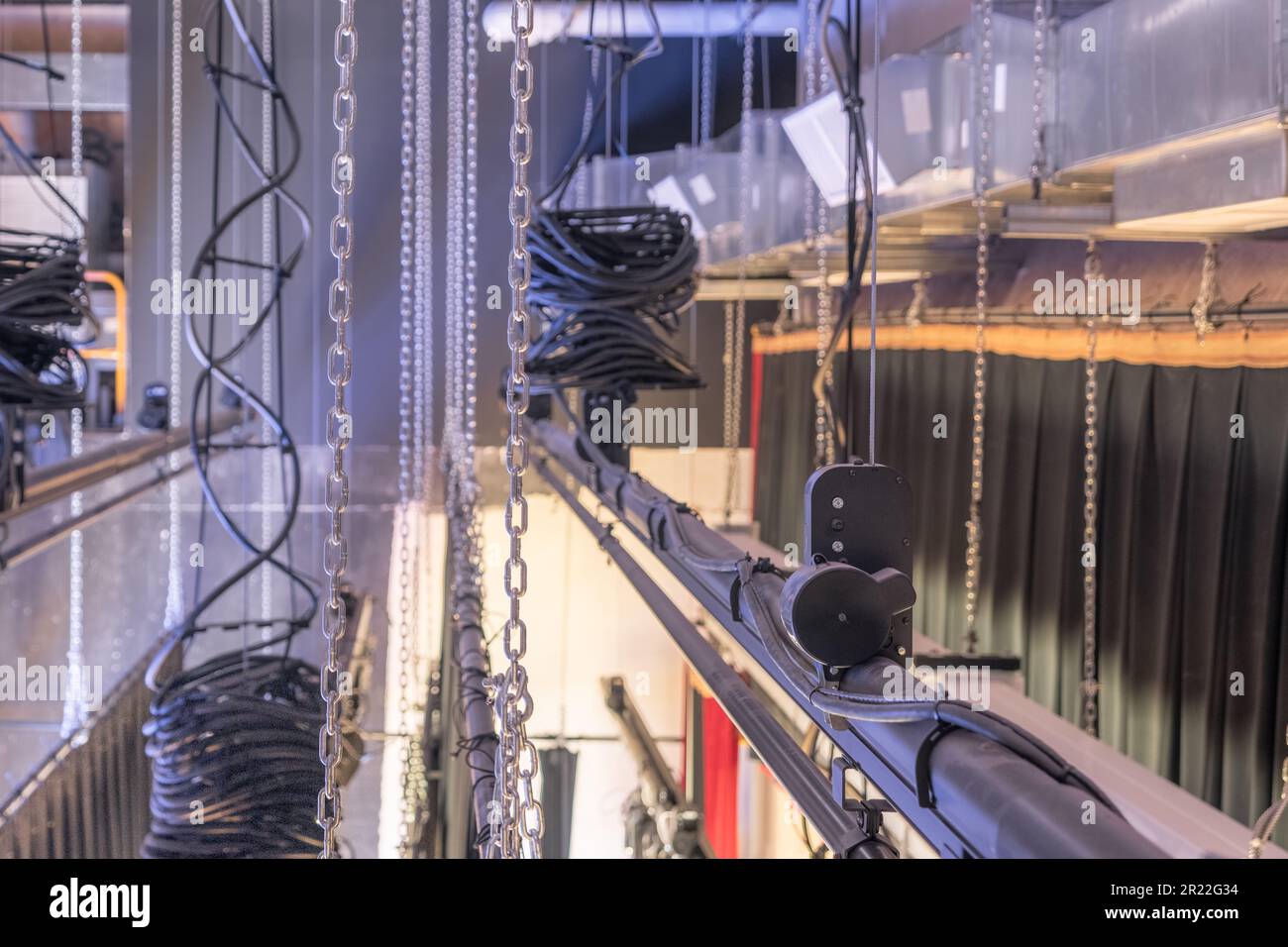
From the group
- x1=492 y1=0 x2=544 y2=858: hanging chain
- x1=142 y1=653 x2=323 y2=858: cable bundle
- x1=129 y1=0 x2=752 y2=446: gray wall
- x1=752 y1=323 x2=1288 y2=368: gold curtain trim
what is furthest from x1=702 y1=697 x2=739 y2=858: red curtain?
x1=492 y1=0 x2=544 y2=858: hanging chain

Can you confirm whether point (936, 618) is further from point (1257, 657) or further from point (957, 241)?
point (1257, 657)

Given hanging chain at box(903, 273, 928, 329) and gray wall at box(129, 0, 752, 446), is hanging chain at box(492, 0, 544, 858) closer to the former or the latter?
hanging chain at box(903, 273, 928, 329)

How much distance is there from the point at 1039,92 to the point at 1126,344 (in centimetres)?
150

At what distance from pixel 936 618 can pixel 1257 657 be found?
2.39 metres

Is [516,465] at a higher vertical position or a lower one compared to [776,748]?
higher

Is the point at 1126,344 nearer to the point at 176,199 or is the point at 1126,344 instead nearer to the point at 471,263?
the point at 471,263

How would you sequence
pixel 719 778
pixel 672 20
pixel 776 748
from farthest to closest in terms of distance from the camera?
pixel 719 778, pixel 672 20, pixel 776 748

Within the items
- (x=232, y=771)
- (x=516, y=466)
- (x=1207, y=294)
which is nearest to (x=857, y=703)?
(x=516, y=466)

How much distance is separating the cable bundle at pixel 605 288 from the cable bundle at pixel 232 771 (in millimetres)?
648

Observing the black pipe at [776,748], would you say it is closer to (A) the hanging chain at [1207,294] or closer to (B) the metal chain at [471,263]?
(B) the metal chain at [471,263]

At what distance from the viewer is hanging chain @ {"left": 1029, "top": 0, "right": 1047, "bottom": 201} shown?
2395 millimetres

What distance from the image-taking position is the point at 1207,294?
3199mm

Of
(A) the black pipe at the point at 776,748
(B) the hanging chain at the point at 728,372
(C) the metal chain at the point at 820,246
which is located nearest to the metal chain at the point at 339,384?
(A) the black pipe at the point at 776,748

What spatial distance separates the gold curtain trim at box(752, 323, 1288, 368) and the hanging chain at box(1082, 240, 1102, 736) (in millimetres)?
90
